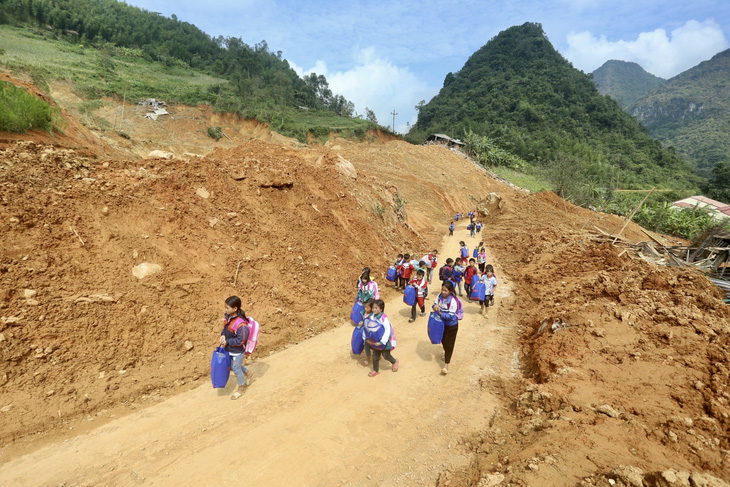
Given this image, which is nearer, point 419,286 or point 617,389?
point 617,389

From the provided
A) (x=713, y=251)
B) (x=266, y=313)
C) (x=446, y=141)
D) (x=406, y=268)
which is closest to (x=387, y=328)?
(x=266, y=313)

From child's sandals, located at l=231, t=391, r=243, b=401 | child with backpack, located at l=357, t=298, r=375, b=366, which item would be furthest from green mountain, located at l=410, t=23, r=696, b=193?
child's sandals, located at l=231, t=391, r=243, b=401

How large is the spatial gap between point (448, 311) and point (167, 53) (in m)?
86.5

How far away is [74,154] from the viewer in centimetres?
759

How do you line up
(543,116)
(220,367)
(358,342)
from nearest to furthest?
1. (220,367)
2. (358,342)
3. (543,116)

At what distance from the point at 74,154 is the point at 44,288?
4001 millimetres

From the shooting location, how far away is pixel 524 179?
44906 mm

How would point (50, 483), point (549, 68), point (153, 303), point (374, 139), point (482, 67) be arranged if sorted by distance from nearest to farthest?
point (50, 483), point (153, 303), point (374, 139), point (549, 68), point (482, 67)

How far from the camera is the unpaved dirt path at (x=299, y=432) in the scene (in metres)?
3.65

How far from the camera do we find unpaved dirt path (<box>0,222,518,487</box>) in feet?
12.0

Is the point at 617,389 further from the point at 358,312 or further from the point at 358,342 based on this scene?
the point at 358,312

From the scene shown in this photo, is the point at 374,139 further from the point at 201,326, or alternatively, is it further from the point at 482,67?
the point at 482,67

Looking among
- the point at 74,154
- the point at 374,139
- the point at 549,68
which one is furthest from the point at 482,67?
the point at 74,154

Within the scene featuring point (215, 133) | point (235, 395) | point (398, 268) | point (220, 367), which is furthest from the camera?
point (215, 133)
